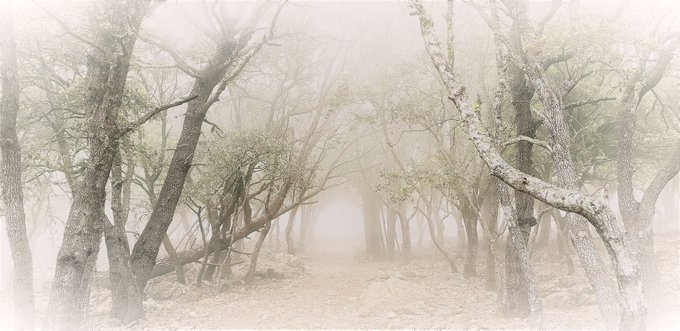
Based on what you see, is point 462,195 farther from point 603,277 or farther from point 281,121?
point 281,121

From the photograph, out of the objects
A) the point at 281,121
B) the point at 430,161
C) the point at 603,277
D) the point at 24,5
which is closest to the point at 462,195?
the point at 430,161

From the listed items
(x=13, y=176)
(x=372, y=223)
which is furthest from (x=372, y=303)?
(x=372, y=223)

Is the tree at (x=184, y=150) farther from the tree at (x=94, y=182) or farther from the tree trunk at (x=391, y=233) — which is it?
the tree trunk at (x=391, y=233)

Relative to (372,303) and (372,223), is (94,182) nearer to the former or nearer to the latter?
(372,303)

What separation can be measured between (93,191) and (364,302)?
10.4m

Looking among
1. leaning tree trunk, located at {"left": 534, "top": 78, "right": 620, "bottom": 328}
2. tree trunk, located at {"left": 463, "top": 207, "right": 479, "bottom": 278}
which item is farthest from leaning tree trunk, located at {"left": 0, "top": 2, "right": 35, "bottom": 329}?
tree trunk, located at {"left": 463, "top": 207, "right": 479, "bottom": 278}

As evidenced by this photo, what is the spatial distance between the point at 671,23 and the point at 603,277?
8.01 m

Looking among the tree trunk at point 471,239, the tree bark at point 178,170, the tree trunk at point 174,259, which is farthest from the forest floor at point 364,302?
the tree bark at point 178,170

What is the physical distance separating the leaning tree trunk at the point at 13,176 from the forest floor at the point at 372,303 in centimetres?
254

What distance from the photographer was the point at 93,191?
384 inches

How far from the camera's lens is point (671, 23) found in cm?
1191

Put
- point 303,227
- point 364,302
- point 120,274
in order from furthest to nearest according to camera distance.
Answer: point 303,227 < point 364,302 < point 120,274

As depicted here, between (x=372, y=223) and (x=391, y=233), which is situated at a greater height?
(x=372, y=223)

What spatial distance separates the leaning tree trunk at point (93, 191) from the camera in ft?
30.8
